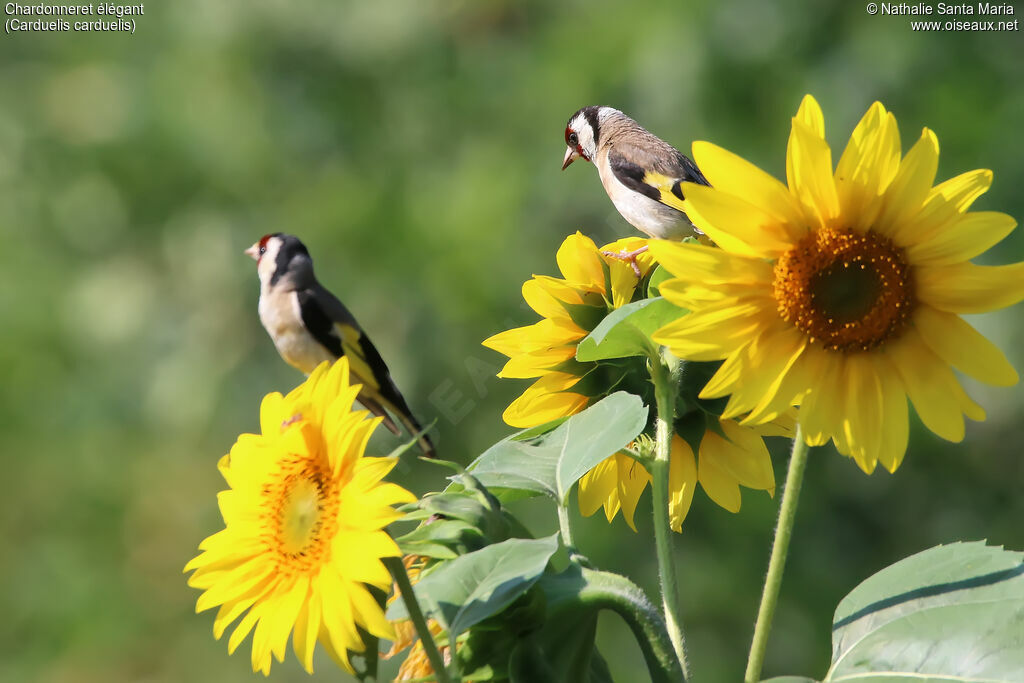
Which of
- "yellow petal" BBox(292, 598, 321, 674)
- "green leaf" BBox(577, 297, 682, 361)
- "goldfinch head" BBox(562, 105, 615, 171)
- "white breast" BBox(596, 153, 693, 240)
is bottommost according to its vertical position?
"yellow petal" BBox(292, 598, 321, 674)

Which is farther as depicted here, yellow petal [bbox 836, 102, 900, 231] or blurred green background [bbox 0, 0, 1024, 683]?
blurred green background [bbox 0, 0, 1024, 683]

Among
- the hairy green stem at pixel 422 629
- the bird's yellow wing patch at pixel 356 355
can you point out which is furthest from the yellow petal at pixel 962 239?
the bird's yellow wing patch at pixel 356 355

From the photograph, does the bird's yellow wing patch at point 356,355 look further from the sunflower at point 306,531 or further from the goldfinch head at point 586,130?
the goldfinch head at point 586,130

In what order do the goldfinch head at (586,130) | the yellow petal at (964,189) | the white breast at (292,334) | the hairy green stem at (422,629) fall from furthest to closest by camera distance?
the goldfinch head at (586,130), the white breast at (292,334), the yellow petal at (964,189), the hairy green stem at (422,629)

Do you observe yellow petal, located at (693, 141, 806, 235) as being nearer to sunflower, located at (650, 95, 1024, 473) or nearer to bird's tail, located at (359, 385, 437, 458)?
sunflower, located at (650, 95, 1024, 473)

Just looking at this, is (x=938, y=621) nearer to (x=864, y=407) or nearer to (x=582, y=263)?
(x=864, y=407)

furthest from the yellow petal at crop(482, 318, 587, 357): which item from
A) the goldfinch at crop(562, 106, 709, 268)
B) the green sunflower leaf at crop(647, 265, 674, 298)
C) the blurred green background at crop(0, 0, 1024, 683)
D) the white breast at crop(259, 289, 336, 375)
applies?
the blurred green background at crop(0, 0, 1024, 683)

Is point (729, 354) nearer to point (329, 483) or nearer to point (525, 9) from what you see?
point (329, 483)

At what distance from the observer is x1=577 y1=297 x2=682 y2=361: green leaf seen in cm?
84

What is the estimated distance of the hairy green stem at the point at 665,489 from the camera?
827 mm

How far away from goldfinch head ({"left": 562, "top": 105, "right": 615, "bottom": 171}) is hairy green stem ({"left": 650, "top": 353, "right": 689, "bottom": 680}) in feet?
5.46

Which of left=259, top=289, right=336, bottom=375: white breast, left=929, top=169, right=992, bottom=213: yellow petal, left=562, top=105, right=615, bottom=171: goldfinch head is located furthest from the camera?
left=562, top=105, right=615, bottom=171: goldfinch head

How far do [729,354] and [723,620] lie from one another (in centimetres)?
393

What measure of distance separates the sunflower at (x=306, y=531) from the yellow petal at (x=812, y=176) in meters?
0.35
